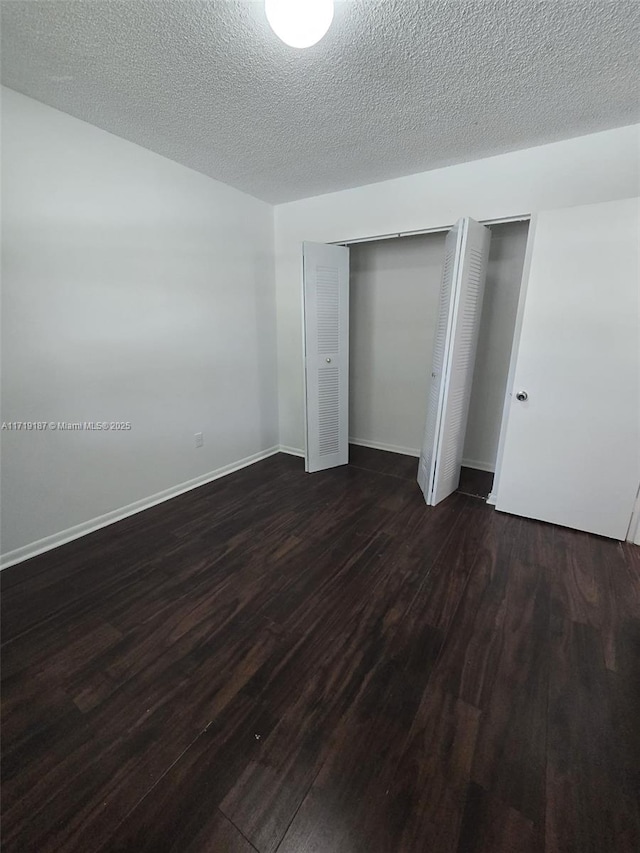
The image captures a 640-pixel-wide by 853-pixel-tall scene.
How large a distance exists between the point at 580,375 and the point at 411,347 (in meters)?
1.69

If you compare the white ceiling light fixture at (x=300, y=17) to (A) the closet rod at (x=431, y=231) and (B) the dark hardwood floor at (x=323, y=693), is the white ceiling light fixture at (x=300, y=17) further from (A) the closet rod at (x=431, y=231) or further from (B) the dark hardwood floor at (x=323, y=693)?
(B) the dark hardwood floor at (x=323, y=693)

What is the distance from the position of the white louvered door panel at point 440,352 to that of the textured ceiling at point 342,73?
0.62 m

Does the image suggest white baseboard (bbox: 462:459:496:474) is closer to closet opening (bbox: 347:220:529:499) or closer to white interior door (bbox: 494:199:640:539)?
closet opening (bbox: 347:220:529:499)

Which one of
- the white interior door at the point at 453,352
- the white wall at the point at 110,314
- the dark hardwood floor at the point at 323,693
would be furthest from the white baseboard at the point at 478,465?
the white wall at the point at 110,314

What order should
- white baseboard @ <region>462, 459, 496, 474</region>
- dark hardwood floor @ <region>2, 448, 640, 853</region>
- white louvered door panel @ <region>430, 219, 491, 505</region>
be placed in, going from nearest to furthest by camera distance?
dark hardwood floor @ <region>2, 448, 640, 853</region> → white louvered door panel @ <region>430, 219, 491, 505</region> → white baseboard @ <region>462, 459, 496, 474</region>

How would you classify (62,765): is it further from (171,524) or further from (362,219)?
(362,219)

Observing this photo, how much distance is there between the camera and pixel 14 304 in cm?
193

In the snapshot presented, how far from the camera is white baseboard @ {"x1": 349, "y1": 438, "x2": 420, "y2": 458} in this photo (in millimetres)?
3878

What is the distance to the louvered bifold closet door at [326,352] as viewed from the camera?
3.02 metres

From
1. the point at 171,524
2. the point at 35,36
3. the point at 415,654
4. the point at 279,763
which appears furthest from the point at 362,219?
the point at 279,763

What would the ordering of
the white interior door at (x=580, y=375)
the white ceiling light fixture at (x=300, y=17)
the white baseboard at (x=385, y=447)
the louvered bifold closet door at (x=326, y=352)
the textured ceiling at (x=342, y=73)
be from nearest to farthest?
the white ceiling light fixture at (x=300, y=17), the textured ceiling at (x=342, y=73), the white interior door at (x=580, y=375), the louvered bifold closet door at (x=326, y=352), the white baseboard at (x=385, y=447)

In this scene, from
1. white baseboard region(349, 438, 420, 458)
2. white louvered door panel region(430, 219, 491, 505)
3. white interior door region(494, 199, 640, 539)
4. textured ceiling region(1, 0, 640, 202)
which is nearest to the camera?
textured ceiling region(1, 0, 640, 202)

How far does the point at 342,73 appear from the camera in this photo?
1.63 metres

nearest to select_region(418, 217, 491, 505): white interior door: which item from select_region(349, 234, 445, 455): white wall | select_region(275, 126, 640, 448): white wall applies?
select_region(275, 126, 640, 448): white wall
